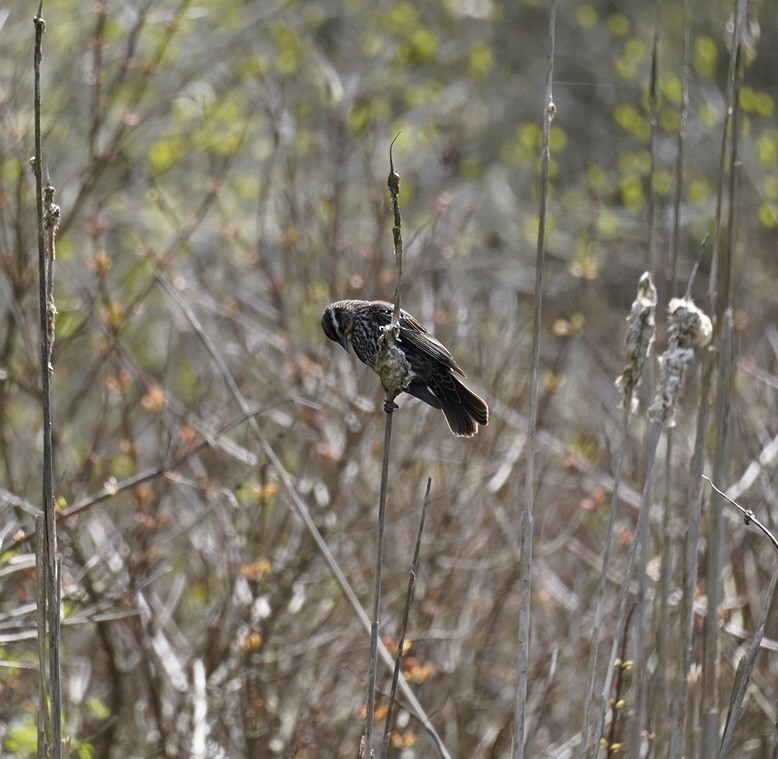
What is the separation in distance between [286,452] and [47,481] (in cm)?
315

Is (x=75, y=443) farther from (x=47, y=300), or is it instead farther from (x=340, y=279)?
(x=47, y=300)

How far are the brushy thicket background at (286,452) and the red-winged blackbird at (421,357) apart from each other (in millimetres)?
224

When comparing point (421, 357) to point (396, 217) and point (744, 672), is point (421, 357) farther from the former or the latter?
point (744, 672)

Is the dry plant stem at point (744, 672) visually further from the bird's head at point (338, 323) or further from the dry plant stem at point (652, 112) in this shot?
the bird's head at point (338, 323)

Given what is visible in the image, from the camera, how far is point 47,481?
205cm

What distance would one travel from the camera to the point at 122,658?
4.66 meters

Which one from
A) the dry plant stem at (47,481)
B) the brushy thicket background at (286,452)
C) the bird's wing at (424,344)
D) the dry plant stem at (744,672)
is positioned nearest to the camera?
the dry plant stem at (47,481)

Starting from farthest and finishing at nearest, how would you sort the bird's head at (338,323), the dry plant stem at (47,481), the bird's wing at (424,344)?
the bird's head at (338,323) < the bird's wing at (424,344) < the dry plant stem at (47,481)

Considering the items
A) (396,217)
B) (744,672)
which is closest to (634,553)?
(744,672)

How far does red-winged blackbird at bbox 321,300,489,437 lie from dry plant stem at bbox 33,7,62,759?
96 centimetres

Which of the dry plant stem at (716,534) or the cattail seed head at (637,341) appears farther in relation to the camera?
the dry plant stem at (716,534)

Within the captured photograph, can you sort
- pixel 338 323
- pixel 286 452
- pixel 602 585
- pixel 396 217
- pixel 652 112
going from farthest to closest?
1. pixel 286 452
2. pixel 338 323
3. pixel 652 112
4. pixel 602 585
5. pixel 396 217

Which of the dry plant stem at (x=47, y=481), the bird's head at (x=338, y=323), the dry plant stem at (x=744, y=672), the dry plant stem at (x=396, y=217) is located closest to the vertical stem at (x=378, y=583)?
the dry plant stem at (x=396, y=217)

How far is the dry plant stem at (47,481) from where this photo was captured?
1987 mm
